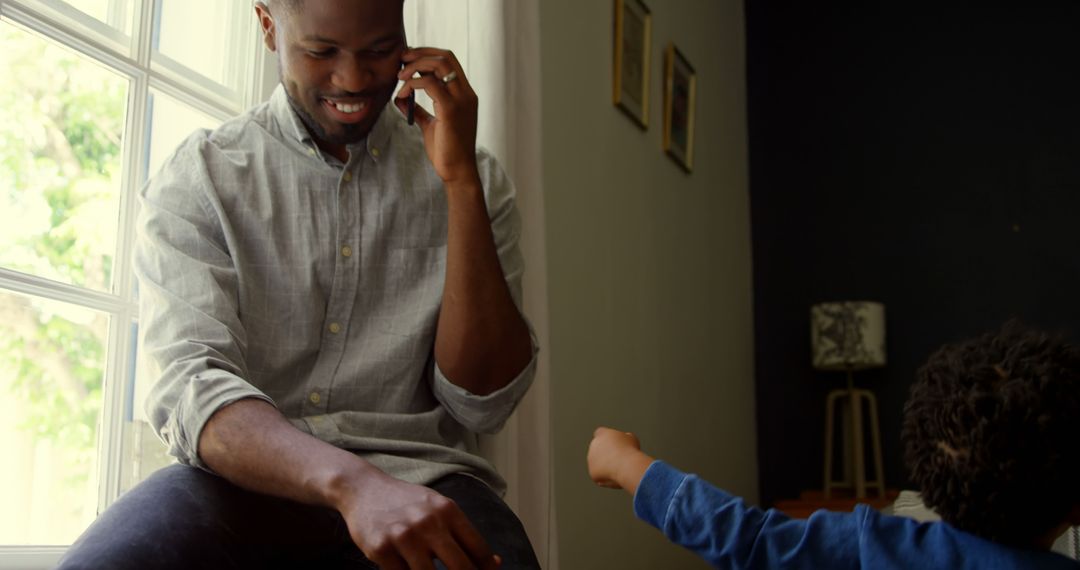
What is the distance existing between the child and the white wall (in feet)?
5.66

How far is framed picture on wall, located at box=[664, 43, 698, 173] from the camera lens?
161 inches

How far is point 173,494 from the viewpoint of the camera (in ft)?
4.13

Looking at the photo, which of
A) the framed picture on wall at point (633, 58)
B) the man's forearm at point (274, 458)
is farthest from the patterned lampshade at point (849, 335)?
the man's forearm at point (274, 458)

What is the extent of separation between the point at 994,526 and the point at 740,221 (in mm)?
4120

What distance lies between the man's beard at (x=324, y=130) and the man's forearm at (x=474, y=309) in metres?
0.16

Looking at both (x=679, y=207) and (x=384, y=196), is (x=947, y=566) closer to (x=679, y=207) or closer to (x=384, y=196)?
(x=384, y=196)

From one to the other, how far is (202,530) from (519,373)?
0.51 meters

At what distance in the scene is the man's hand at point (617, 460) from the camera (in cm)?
130

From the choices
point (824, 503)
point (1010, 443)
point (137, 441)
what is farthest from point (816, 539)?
point (824, 503)

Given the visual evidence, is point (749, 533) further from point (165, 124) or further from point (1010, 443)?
point (165, 124)

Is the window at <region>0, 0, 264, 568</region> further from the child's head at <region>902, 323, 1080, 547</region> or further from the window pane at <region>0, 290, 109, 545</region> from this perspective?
the child's head at <region>902, 323, 1080, 547</region>

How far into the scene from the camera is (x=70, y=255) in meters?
1.84

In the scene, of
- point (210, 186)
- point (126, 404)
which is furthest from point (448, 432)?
point (126, 404)

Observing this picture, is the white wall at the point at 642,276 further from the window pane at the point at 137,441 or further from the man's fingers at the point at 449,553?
the man's fingers at the point at 449,553
